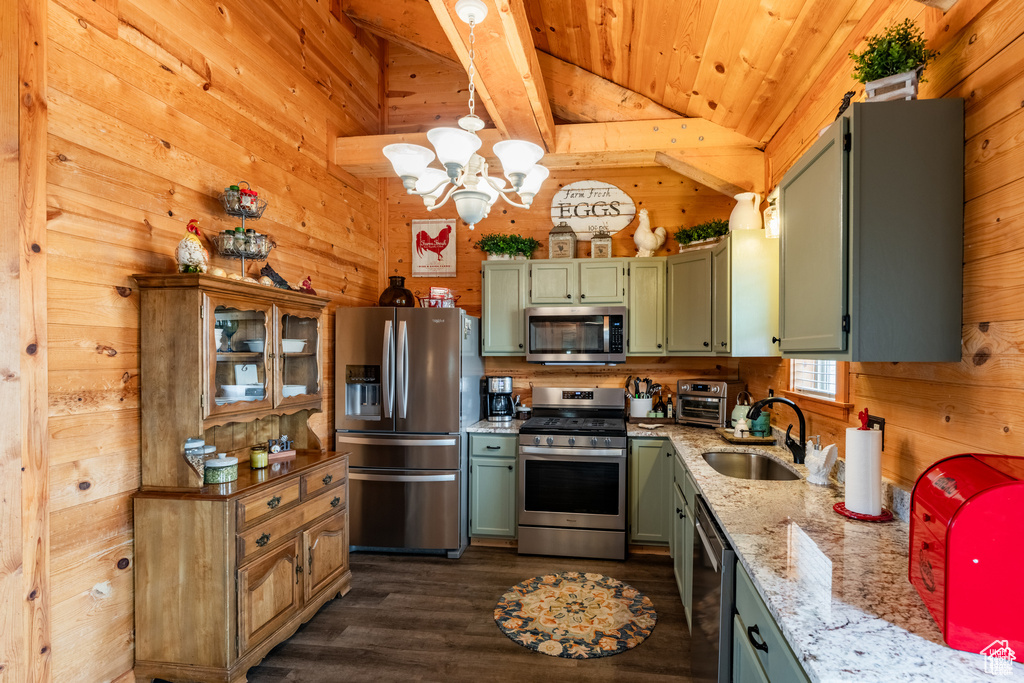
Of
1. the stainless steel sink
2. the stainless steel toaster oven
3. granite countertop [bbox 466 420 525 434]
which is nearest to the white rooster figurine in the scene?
the stainless steel toaster oven

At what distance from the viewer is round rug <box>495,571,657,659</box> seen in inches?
100

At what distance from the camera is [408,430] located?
143 inches

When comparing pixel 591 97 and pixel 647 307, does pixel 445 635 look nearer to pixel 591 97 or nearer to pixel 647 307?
pixel 647 307

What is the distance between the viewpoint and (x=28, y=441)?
171cm

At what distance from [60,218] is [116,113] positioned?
0.51m

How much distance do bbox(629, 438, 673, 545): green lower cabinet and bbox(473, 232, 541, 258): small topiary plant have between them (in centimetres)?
168

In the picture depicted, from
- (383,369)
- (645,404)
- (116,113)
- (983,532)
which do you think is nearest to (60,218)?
(116,113)

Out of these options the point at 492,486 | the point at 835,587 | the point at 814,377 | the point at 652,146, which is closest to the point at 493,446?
the point at 492,486

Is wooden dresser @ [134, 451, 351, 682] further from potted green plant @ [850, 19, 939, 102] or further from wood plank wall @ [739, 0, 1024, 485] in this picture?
potted green plant @ [850, 19, 939, 102]

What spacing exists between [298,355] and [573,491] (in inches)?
78.7

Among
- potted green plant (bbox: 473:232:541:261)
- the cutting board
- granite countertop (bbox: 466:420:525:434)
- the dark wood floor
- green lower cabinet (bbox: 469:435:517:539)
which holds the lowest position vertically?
the dark wood floor

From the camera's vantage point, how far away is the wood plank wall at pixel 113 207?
6.08ft

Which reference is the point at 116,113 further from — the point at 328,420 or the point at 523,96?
the point at 328,420

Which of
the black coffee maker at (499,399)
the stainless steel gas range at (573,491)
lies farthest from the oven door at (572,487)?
the black coffee maker at (499,399)
